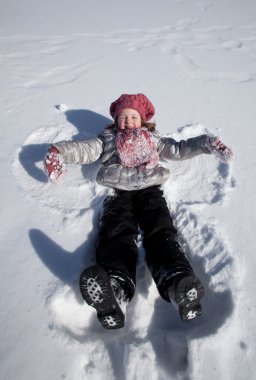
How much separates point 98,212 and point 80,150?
43cm

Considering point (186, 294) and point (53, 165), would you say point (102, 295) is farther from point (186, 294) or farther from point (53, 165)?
point (53, 165)

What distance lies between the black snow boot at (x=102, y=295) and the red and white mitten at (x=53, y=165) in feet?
2.23

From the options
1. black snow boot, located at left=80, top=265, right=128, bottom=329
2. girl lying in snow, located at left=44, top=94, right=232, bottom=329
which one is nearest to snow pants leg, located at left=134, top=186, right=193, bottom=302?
girl lying in snow, located at left=44, top=94, right=232, bottom=329

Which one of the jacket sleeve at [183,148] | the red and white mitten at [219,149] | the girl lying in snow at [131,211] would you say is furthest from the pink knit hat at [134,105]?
the red and white mitten at [219,149]

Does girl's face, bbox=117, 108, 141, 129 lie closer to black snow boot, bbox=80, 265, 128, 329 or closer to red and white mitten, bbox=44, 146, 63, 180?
red and white mitten, bbox=44, 146, 63, 180

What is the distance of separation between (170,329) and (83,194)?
3.25ft

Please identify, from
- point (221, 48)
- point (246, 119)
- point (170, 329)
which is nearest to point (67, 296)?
point (170, 329)

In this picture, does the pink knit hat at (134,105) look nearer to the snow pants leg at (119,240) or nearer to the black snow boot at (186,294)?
the snow pants leg at (119,240)

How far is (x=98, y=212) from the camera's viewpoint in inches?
72.8

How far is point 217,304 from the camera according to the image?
4.68 ft

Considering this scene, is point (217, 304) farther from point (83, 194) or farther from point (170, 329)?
point (83, 194)

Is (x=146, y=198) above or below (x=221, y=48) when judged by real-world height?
below

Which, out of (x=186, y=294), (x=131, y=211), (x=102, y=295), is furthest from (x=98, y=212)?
(x=186, y=294)

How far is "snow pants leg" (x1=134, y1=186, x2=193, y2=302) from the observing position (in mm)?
1410
